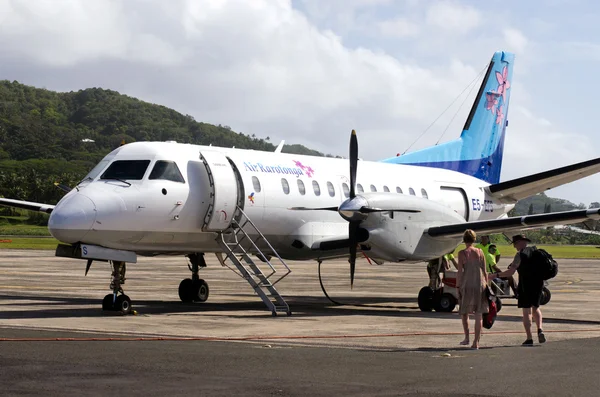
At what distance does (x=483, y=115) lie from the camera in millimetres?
29734

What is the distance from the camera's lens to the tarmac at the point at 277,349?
31.0 ft

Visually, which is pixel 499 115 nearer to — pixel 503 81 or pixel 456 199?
pixel 503 81

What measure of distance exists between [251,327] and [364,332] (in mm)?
1957

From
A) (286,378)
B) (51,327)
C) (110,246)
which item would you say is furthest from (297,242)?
(286,378)

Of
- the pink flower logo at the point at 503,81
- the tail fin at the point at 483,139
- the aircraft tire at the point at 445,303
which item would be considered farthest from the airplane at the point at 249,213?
the pink flower logo at the point at 503,81

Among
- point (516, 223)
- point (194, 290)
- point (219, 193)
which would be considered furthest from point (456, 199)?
point (219, 193)

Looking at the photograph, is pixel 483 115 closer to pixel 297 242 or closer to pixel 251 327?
pixel 297 242

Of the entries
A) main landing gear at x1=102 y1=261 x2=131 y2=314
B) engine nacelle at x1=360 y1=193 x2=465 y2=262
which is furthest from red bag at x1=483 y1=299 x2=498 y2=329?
main landing gear at x1=102 y1=261 x2=131 y2=314

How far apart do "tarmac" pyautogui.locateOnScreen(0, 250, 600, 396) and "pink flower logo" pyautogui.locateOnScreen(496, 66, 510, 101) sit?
8.55 meters

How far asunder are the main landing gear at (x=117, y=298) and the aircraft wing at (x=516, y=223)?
6.63 meters

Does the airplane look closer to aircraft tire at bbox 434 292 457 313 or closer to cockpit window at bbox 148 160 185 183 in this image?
cockpit window at bbox 148 160 185 183

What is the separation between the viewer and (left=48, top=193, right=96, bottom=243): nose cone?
56.2 feet

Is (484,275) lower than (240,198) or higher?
lower

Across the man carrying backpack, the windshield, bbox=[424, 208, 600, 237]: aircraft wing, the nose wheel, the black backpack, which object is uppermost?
the windshield
